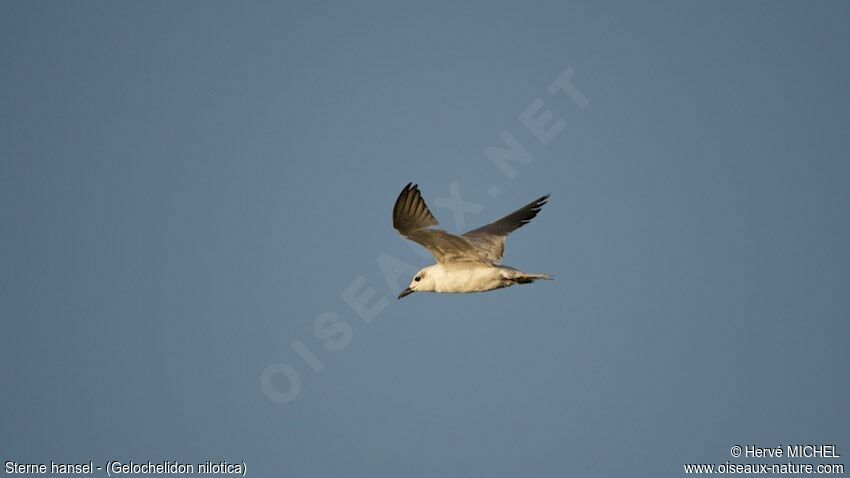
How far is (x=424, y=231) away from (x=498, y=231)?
11.2 feet

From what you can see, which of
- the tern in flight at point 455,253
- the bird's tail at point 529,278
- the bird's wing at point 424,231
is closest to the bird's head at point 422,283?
the tern in flight at point 455,253

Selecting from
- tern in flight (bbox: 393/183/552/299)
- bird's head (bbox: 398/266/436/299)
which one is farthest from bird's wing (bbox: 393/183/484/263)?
bird's head (bbox: 398/266/436/299)

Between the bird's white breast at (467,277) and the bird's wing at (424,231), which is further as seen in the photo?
the bird's white breast at (467,277)

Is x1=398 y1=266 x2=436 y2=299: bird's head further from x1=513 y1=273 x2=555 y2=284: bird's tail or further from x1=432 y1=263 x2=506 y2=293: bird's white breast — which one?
x1=513 y1=273 x2=555 y2=284: bird's tail

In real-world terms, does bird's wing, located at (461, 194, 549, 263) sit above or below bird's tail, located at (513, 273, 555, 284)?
above

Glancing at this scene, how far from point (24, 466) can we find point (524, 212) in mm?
10264

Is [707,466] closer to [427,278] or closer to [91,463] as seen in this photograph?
[427,278]

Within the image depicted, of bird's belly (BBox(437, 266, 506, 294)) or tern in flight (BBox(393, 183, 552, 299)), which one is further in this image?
bird's belly (BBox(437, 266, 506, 294))

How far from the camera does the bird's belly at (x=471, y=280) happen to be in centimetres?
1639

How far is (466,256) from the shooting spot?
649 inches

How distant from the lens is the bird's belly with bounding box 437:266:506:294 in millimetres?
16391

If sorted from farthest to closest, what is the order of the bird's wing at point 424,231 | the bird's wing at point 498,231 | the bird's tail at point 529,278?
1. the bird's wing at point 498,231
2. the bird's tail at point 529,278
3. the bird's wing at point 424,231

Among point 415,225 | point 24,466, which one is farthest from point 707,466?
point 24,466

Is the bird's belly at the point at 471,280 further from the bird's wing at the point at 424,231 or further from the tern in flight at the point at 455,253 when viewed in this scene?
the bird's wing at the point at 424,231
